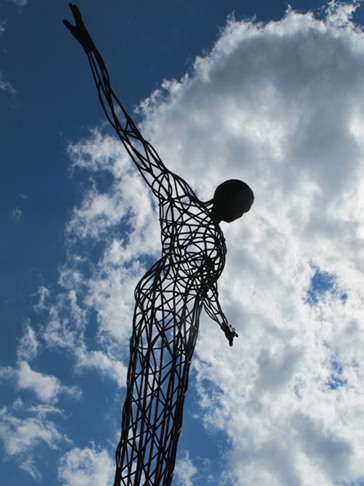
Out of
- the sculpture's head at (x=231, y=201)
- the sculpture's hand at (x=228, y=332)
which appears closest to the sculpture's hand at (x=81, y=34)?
the sculpture's head at (x=231, y=201)

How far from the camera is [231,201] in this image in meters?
5.11

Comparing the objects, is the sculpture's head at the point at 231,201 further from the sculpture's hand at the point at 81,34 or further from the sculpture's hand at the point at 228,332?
the sculpture's hand at the point at 81,34

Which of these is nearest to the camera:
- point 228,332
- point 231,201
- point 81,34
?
point 81,34

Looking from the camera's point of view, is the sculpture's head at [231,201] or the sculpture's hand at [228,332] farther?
the sculpture's hand at [228,332]

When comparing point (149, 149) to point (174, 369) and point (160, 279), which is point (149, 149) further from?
point (174, 369)

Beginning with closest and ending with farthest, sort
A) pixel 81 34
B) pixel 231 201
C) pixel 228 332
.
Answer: pixel 81 34, pixel 231 201, pixel 228 332

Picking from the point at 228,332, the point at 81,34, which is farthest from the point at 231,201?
the point at 81,34

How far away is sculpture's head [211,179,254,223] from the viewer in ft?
16.8

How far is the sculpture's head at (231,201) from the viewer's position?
511 centimetres

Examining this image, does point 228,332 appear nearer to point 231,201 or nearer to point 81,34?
point 231,201

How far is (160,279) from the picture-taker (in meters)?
4.43

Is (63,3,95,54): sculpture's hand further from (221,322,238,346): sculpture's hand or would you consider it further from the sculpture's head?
(221,322,238,346): sculpture's hand

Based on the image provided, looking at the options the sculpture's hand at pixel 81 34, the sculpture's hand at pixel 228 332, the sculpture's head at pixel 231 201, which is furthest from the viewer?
the sculpture's hand at pixel 228 332

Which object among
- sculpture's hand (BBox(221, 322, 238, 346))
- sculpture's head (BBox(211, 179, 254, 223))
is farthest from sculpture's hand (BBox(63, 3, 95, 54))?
sculpture's hand (BBox(221, 322, 238, 346))
